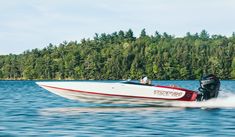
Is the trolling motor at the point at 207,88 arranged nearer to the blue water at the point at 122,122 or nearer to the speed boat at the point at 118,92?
the speed boat at the point at 118,92

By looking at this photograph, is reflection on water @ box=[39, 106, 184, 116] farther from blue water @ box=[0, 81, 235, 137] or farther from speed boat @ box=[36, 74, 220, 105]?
speed boat @ box=[36, 74, 220, 105]

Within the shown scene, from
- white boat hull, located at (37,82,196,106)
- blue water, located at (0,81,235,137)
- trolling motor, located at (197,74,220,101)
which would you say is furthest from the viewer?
trolling motor, located at (197,74,220,101)

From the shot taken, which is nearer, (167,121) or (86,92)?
(167,121)

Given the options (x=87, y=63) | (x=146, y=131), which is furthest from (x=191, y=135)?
(x=87, y=63)

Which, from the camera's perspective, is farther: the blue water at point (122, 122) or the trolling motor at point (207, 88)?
the trolling motor at point (207, 88)

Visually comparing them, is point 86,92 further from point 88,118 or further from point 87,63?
point 87,63

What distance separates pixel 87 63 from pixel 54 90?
6419 inches

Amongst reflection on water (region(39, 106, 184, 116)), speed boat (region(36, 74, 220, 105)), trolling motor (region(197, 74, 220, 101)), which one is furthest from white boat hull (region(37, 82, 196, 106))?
trolling motor (region(197, 74, 220, 101))

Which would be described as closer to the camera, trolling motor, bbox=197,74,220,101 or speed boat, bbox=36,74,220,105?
speed boat, bbox=36,74,220,105

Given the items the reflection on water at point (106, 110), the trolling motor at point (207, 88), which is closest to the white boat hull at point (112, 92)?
the reflection on water at point (106, 110)

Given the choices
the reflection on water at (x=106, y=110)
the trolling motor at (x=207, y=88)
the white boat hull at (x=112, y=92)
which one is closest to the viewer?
the reflection on water at (x=106, y=110)

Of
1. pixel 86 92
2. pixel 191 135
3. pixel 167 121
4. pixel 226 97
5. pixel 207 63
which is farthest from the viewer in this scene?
pixel 207 63

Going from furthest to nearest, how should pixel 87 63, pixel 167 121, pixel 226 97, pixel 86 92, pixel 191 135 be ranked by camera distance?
pixel 87 63 → pixel 226 97 → pixel 86 92 → pixel 167 121 → pixel 191 135

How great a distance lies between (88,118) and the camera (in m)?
26.6
